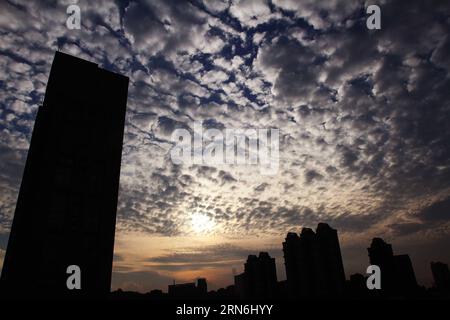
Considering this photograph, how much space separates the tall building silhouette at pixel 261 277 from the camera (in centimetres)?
7306

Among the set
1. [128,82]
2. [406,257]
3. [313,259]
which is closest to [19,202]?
[128,82]

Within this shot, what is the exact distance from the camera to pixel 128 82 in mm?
30203

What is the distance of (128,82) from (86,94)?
15.4ft

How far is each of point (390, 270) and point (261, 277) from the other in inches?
1284

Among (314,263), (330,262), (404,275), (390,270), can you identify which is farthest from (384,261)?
(314,263)

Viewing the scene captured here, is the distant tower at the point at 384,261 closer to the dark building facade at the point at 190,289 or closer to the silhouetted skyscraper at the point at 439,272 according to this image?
the silhouetted skyscraper at the point at 439,272

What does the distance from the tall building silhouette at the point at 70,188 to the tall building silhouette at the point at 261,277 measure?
5862 centimetres

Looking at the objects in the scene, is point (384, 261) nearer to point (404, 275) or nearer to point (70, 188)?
point (404, 275)

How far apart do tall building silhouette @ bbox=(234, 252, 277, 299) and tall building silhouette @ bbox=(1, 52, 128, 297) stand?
5862 cm

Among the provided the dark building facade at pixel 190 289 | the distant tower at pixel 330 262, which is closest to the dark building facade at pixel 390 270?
the distant tower at pixel 330 262

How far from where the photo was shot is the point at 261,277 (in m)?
74.4
